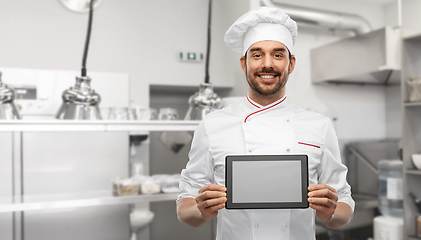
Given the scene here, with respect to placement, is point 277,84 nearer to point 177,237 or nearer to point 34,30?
point 34,30

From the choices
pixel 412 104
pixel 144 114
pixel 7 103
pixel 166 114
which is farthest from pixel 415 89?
pixel 7 103

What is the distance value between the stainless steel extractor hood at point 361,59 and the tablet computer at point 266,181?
7.19 ft

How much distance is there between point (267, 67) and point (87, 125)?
1.12 m

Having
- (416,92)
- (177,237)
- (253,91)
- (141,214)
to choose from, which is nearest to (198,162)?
(253,91)

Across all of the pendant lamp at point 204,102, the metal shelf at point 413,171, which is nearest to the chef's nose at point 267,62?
the pendant lamp at point 204,102

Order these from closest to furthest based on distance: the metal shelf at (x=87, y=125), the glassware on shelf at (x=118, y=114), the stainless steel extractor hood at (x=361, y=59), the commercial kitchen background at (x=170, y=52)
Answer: the metal shelf at (x=87, y=125) < the glassware on shelf at (x=118, y=114) < the commercial kitchen background at (x=170, y=52) < the stainless steel extractor hood at (x=361, y=59)

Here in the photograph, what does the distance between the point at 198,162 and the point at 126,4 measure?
216cm

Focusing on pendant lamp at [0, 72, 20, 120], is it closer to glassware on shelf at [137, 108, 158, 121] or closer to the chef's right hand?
glassware on shelf at [137, 108, 158, 121]

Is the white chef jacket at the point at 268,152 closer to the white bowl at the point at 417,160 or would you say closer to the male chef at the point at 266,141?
the male chef at the point at 266,141

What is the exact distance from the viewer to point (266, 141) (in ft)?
3.89

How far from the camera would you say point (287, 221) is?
1168 millimetres

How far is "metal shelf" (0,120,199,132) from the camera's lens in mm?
1787

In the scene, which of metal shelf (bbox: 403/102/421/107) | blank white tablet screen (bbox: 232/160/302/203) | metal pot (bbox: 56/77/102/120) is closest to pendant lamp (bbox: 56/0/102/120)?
metal pot (bbox: 56/77/102/120)

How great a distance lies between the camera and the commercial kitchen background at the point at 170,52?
2.75 metres
